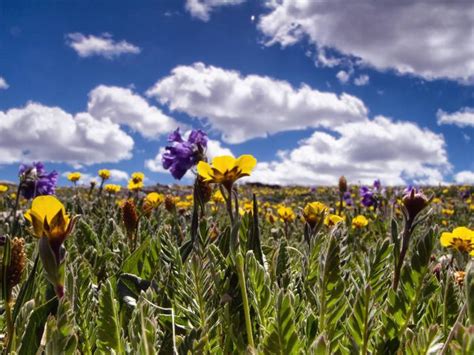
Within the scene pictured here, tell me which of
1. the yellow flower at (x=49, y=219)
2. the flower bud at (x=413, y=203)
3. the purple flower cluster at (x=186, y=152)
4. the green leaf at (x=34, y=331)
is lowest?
the green leaf at (x=34, y=331)

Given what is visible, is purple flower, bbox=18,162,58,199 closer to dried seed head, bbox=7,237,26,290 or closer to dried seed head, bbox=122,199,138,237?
dried seed head, bbox=122,199,138,237

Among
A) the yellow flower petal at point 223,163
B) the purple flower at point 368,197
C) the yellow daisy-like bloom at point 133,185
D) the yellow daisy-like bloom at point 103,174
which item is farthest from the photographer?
the yellow daisy-like bloom at point 103,174

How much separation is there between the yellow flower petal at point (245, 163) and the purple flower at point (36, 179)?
4.55 m

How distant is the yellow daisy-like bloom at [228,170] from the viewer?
1532 mm

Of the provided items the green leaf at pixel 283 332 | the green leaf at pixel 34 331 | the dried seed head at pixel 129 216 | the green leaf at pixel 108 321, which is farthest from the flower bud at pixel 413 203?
the dried seed head at pixel 129 216

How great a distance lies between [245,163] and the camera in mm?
1553

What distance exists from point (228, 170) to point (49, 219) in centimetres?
58

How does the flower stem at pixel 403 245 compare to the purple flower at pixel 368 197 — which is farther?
the purple flower at pixel 368 197

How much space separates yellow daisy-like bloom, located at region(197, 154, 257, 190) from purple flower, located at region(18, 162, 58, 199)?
14.8 feet

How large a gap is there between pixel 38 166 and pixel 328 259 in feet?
16.7

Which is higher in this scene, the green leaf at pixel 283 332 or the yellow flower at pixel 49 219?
the yellow flower at pixel 49 219

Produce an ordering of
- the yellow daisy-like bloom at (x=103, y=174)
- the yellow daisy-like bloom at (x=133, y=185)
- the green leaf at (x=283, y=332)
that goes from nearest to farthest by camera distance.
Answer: the green leaf at (x=283, y=332), the yellow daisy-like bloom at (x=133, y=185), the yellow daisy-like bloom at (x=103, y=174)

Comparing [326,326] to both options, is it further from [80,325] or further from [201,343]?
[80,325]

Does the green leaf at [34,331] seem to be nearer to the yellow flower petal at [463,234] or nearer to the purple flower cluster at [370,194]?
the yellow flower petal at [463,234]
